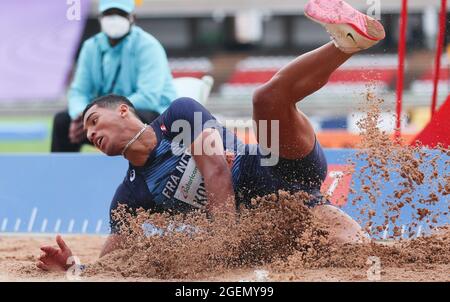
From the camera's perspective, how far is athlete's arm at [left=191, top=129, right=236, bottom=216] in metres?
4.18

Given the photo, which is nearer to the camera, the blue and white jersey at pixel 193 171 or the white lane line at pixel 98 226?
the blue and white jersey at pixel 193 171

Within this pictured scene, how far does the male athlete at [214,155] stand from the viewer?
4035mm

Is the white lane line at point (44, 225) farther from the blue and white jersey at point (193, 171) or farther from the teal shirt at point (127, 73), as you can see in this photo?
the blue and white jersey at point (193, 171)

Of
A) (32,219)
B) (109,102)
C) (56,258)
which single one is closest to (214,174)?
(109,102)

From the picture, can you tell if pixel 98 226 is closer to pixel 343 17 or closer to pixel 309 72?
pixel 309 72

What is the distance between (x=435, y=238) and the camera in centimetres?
447

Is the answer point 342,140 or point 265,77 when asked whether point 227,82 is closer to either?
point 265,77

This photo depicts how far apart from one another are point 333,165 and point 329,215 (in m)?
1.72

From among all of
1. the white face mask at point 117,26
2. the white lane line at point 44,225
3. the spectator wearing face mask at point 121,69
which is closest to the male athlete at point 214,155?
the white lane line at point 44,225

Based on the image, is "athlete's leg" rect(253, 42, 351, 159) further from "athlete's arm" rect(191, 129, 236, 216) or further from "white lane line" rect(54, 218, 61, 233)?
"white lane line" rect(54, 218, 61, 233)

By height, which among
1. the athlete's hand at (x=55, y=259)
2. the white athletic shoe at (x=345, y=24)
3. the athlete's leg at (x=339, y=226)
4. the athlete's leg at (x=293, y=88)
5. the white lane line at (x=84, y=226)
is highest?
the white athletic shoe at (x=345, y=24)

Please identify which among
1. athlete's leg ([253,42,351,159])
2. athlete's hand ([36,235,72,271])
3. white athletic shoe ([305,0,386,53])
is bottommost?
athlete's hand ([36,235,72,271])

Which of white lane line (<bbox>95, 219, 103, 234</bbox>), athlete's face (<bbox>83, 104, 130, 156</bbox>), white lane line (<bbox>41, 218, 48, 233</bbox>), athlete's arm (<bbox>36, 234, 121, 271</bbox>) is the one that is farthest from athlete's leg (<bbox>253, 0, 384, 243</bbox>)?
white lane line (<bbox>41, 218, 48, 233</bbox>)

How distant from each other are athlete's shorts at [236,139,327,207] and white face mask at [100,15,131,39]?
3.03m
